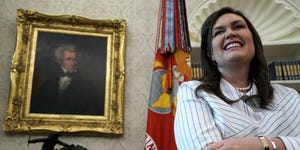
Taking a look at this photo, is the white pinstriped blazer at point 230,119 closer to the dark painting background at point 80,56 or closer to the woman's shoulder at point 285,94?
the woman's shoulder at point 285,94

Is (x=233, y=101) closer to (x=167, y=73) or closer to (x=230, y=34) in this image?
(x=230, y=34)

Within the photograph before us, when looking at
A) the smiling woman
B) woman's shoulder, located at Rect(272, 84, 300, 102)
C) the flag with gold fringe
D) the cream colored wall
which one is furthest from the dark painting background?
woman's shoulder, located at Rect(272, 84, 300, 102)

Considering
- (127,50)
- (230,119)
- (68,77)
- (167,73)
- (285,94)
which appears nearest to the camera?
(230,119)

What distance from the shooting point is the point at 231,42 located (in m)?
0.95

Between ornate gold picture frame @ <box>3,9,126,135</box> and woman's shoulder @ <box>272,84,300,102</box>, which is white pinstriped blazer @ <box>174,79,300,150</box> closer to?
woman's shoulder @ <box>272,84,300,102</box>

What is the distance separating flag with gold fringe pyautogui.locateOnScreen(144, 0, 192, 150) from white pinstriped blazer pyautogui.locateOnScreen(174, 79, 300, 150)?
1.10m

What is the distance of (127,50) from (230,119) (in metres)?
1.75

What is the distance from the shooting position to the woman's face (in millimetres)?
935

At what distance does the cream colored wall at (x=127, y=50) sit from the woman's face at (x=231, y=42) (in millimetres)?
1368

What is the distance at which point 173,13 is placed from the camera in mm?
2146

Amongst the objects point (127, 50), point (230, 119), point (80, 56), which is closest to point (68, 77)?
point (80, 56)

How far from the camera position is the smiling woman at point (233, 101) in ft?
2.49

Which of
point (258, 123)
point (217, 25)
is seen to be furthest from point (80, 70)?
point (258, 123)

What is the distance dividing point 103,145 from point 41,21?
1.16 m
